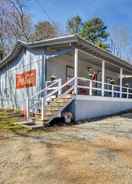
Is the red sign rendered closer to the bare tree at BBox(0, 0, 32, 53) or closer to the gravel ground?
the gravel ground

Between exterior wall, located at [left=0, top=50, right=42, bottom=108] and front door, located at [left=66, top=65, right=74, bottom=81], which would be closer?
exterior wall, located at [left=0, top=50, right=42, bottom=108]

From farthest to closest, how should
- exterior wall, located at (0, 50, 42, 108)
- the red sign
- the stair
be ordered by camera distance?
the red sign, exterior wall, located at (0, 50, 42, 108), the stair

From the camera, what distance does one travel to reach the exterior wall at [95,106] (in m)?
11.7

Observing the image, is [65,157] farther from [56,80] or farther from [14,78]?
[14,78]

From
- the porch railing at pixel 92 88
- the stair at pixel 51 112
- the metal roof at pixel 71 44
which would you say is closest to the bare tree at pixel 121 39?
the metal roof at pixel 71 44

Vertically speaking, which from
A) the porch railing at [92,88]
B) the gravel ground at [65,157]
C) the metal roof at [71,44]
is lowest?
the gravel ground at [65,157]

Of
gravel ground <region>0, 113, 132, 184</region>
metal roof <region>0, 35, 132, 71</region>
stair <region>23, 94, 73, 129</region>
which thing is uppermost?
metal roof <region>0, 35, 132, 71</region>

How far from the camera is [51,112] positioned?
10.5 m

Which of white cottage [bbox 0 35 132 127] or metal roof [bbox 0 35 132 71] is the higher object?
metal roof [bbox 0 35 132 71]

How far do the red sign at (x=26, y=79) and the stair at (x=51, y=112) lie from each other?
375 centimetres

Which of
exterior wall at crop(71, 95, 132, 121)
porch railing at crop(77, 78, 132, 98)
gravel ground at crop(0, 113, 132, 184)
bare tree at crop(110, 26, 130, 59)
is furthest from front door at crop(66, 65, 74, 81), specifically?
bare tree at crop(110, 26, 130, 59)

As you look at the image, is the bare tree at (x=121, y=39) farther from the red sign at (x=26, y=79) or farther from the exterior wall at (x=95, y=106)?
the red sign at (x=26, y=79)

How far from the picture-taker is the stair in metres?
9.97

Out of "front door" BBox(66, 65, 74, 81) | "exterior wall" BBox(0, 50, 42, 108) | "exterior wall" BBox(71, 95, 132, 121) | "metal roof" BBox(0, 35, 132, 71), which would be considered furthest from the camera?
"front door" BBox(66, 65, 74, 81)
